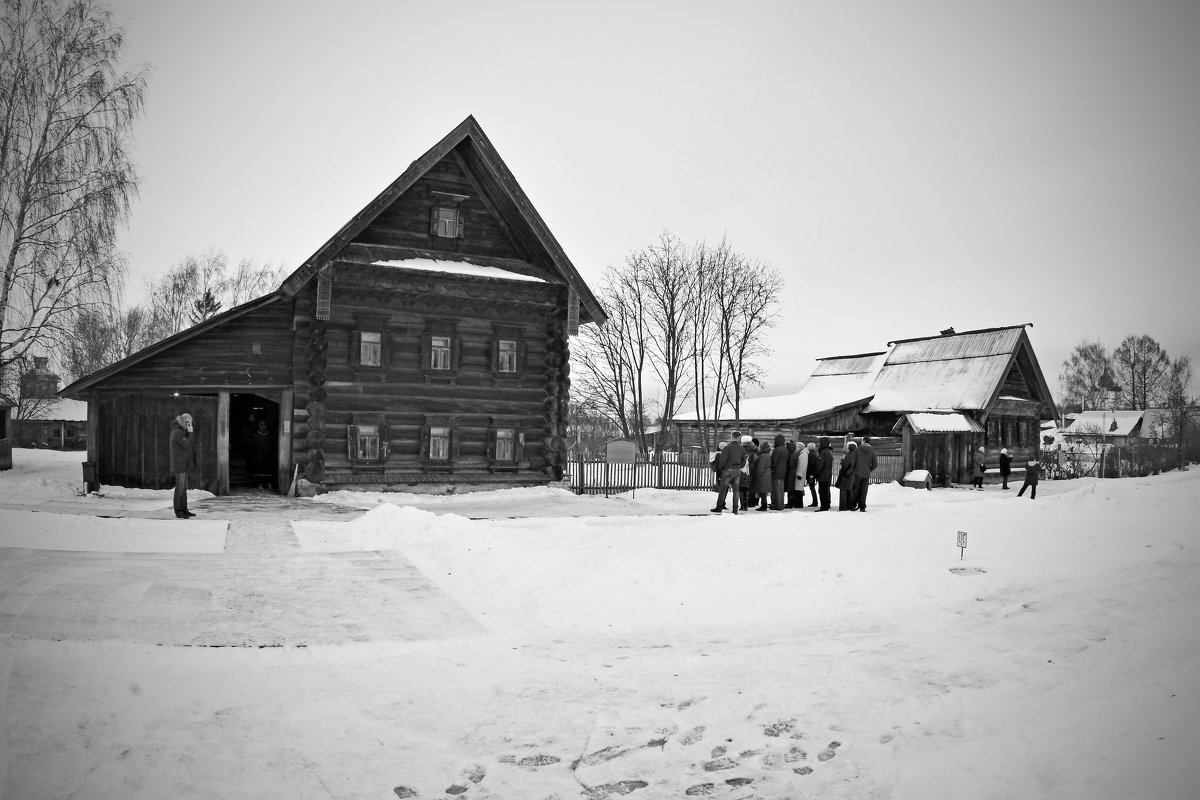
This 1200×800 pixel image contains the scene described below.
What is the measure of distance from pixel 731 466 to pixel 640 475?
26.1 ft

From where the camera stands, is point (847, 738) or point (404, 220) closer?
point (847, 738)

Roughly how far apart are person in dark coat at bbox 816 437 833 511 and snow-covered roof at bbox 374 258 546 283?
8.95 m

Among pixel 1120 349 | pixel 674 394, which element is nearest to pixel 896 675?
pixel 674 394

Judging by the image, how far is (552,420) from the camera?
22.6m

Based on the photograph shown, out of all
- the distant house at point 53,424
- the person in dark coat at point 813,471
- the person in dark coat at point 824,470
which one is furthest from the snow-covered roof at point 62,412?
the person in dark coat at point 824,470

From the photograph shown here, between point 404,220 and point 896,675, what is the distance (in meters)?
18.3

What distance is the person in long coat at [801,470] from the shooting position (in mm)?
19000

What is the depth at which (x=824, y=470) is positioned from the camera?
1881 cm

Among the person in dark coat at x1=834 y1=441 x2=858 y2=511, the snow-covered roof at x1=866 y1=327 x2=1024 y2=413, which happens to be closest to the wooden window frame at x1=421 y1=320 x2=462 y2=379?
the person in dark coat at x1=834 y1=441 x2=858 y2=511

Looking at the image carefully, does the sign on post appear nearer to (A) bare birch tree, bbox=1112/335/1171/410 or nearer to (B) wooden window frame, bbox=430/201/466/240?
(B) wooden window frame, bbox=430/201/466/240

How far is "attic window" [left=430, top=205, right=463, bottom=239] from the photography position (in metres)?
21.1

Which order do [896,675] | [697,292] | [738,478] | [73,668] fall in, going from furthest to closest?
[697,292]
[738,478]
[896,675]
[73,668]

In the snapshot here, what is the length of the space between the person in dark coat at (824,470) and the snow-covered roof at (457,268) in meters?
8.95

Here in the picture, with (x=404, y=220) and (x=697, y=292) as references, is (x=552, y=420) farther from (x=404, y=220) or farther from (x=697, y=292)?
(x=697, y=292)
